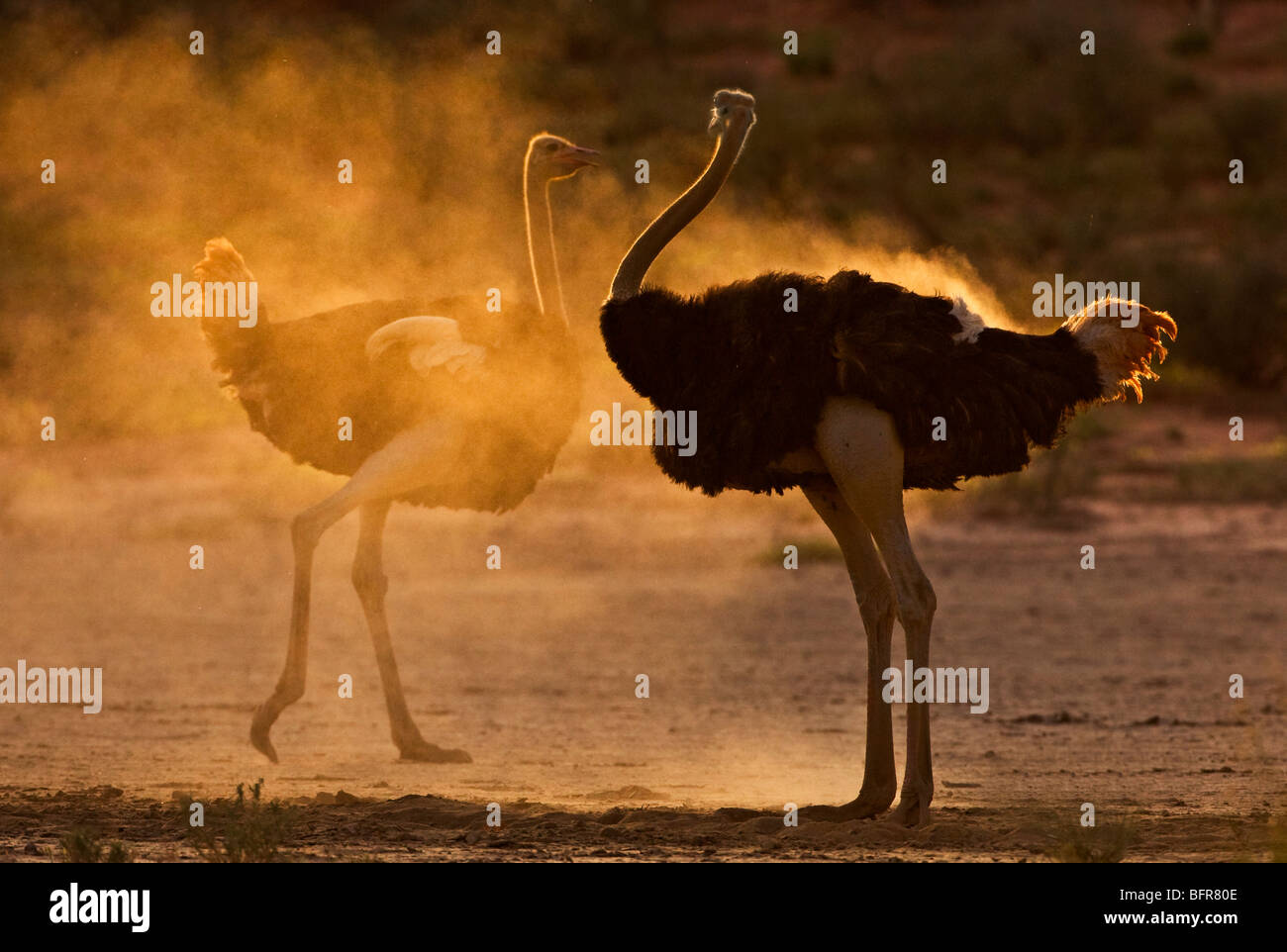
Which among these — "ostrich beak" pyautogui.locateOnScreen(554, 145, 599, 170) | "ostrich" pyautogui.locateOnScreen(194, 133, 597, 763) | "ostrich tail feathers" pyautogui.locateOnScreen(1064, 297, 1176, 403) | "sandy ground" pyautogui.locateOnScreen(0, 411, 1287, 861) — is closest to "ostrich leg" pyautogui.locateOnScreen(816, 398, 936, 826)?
"sandy ground" pyautogui.locateOnScreen(0, 411, 1287, 861)

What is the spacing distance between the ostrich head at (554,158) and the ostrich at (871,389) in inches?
95.5

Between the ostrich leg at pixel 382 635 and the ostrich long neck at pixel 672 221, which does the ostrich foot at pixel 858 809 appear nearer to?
the ostrich long neck at pixel 672 221

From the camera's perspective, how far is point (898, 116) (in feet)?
108

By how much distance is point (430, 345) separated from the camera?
8.64 metres

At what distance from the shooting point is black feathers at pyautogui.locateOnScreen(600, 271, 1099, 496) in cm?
668

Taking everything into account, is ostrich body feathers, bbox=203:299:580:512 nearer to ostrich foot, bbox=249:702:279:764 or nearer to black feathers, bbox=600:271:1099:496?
ostrich foot, bbox=249:702:279:764

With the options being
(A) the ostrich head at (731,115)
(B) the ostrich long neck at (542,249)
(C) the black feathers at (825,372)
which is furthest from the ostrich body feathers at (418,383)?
(C) the black feathers at (825,372)

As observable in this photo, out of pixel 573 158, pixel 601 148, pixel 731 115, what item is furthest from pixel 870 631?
pixel 601 148

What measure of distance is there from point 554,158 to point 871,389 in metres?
3.20

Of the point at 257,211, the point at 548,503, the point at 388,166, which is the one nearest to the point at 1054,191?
the point at 388,166

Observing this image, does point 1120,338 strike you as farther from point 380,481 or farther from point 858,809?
point 380,481

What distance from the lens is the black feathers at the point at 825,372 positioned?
263 inches

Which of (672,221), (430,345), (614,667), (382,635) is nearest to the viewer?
(672,221)
